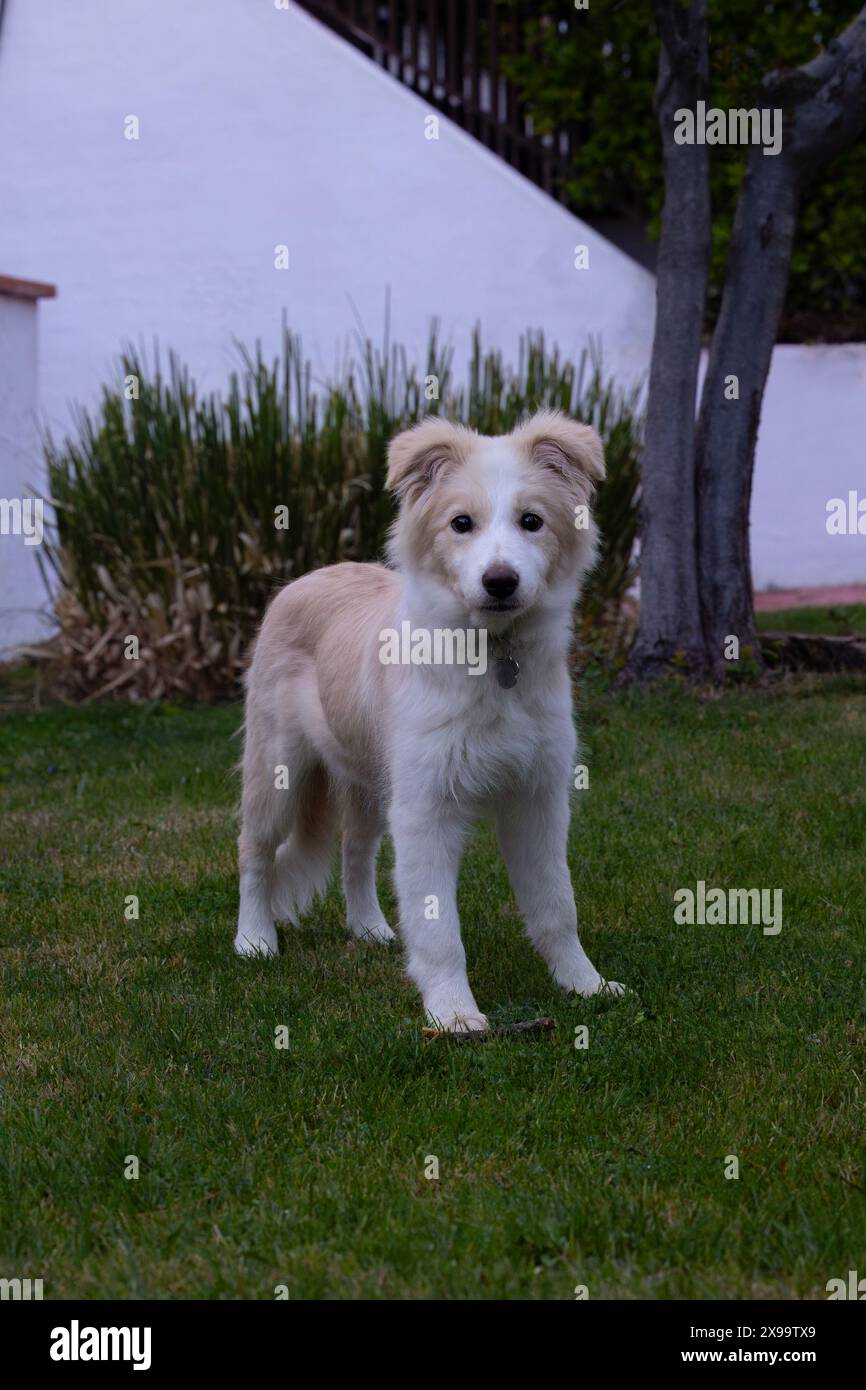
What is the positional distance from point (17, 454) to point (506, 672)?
9790 mm

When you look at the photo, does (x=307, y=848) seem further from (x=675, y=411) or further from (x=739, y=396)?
(x=739, y=396)

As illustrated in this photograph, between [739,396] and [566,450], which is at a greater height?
[739,396]

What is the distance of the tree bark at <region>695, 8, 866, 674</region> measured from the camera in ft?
30.3

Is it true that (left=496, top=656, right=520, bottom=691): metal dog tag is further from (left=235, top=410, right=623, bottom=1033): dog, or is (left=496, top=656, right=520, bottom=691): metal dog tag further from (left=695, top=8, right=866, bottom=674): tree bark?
(left=695, top=8, right=866, bottom=674): tree bark

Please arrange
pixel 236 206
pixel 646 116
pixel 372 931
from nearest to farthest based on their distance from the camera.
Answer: pixel 372 931
pixel 236 206
pixel 646 116

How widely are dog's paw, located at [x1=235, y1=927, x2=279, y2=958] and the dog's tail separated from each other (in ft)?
0.38

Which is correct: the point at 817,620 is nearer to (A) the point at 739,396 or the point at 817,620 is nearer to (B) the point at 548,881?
(A) the point at 739,396

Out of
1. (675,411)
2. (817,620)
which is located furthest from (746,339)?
(817,620)

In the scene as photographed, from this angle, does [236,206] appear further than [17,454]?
Yes

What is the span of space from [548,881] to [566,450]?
52.3 inches

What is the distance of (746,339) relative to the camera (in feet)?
30.8

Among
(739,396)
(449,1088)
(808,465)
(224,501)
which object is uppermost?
(808,465)

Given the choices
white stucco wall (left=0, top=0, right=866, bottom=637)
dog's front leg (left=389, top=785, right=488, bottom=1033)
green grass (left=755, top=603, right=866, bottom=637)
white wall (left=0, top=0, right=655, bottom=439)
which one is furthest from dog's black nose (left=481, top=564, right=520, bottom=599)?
white wall (left=0, top=0, right=655, bottom=439)

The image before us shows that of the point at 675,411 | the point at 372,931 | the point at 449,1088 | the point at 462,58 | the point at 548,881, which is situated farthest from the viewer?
the point at 462,58
